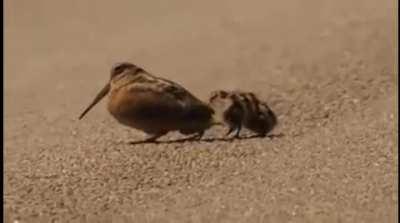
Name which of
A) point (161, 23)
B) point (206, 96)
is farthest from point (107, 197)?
point (161, 23)

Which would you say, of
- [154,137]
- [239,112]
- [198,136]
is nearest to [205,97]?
[239,112]

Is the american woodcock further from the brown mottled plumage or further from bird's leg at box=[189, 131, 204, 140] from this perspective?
the brown mottled plumage

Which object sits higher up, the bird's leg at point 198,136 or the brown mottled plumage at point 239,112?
the brown mottled plumage at point 239,112

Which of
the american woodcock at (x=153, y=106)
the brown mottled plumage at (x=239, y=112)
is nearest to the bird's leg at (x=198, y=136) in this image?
the american woodcock at (x=153, y=106)

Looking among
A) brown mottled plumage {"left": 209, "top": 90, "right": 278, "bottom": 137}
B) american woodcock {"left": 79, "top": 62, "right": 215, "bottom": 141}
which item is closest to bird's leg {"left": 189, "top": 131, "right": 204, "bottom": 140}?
american woodcock {"left": 79, "top": 62, "right": 215, "bottom": 141}

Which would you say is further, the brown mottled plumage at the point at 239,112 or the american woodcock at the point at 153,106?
the brown mottled plumage at the point at 239,112

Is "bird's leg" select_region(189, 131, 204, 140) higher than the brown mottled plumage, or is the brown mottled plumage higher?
the brown mottled plumage

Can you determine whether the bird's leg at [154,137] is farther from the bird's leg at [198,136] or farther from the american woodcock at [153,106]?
the bird's leg at [198,136]

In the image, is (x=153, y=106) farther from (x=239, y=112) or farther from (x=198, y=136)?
(x=239, y=112)
